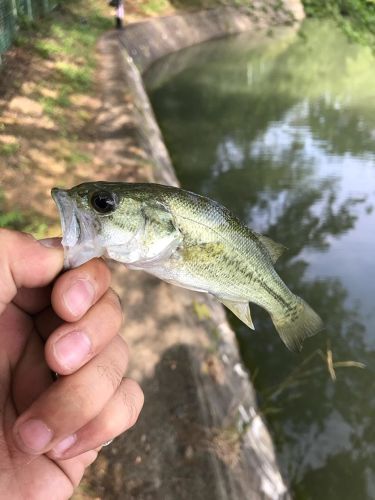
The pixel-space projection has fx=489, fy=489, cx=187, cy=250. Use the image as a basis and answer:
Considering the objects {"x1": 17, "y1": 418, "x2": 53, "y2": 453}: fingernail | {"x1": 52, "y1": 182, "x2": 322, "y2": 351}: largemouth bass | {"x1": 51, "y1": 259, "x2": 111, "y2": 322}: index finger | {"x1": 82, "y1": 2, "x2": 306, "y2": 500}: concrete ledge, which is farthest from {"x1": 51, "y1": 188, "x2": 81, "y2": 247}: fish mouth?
{"x1": 82, "y1": 2, "x2": 306, "y2": 500}: concrete ledge

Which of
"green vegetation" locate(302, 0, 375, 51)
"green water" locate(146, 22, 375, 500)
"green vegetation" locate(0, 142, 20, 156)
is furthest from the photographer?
"green vegetation" locate(302, 0, 375, 51)

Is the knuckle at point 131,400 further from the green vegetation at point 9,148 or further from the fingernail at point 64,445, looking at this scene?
the green vegetation at point 9,148

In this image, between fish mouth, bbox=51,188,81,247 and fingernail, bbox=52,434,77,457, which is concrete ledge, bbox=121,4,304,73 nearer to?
fish mouth, bbox=51,188,81,247

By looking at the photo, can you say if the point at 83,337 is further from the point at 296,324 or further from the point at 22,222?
the point at 22,222

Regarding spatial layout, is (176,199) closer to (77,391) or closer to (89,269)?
(89,269)

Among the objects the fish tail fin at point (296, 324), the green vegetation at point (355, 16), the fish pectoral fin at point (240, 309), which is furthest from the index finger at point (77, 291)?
the green vegetation at point (355, 16)
